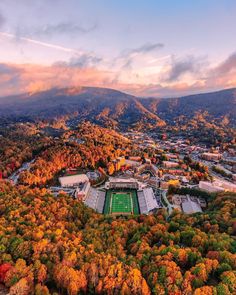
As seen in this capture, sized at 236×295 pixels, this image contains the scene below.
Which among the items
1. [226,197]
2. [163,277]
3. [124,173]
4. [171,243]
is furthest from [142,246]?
[124,173]

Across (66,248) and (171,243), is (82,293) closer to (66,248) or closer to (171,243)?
(66,248)

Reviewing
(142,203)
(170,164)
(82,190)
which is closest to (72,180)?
(82,190)

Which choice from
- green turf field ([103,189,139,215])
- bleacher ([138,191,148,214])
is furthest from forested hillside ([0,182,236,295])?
green turf field ([103,189,139,215])

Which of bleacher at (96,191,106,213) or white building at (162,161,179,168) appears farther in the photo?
white building at (162,161,179,168)

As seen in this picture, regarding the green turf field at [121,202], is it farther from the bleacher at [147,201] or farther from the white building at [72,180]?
the white building at [72,180]

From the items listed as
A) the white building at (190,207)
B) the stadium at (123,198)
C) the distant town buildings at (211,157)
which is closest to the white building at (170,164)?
the stadium at (123,198)

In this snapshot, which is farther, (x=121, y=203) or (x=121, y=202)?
(x=121, y=202)

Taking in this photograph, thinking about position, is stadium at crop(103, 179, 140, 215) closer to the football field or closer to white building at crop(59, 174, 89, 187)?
the football field

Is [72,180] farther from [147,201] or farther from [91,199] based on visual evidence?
[147,201]

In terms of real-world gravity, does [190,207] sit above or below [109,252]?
below
